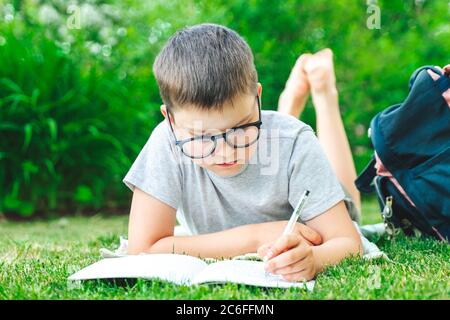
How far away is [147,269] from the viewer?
1.78 m

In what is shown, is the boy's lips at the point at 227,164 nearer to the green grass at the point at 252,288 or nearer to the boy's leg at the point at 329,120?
the green grass at the point at 252,288

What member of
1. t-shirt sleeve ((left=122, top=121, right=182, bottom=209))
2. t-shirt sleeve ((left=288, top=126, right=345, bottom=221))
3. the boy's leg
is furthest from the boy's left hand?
the boy's leg

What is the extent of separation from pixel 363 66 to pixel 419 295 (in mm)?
5263

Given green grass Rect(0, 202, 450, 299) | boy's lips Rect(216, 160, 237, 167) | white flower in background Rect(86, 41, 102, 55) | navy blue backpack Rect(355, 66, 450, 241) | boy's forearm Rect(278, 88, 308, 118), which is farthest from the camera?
white flower in background Rect(86, 41, 102, 55)

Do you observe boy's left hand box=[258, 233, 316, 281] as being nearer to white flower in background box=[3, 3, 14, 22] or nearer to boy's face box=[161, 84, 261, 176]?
boy's face box=[161, 84, 261, 176]

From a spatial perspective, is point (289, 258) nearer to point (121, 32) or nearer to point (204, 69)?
point (204, 69)

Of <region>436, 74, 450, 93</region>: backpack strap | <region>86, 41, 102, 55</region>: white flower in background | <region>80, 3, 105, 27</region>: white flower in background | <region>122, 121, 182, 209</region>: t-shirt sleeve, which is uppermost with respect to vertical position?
<region>80, 3, 105, 27</region>: white flower in background

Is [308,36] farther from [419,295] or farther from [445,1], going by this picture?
[419,295]

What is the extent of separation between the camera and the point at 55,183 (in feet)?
15.6

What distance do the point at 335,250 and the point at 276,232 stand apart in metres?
0.23

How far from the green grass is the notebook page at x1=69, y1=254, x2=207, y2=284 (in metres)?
Result: 0.03

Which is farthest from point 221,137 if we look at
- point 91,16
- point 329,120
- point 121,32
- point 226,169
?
point 91,16

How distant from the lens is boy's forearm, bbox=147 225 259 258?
2.23 m

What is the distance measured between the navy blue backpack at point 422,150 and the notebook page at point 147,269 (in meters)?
1.15
